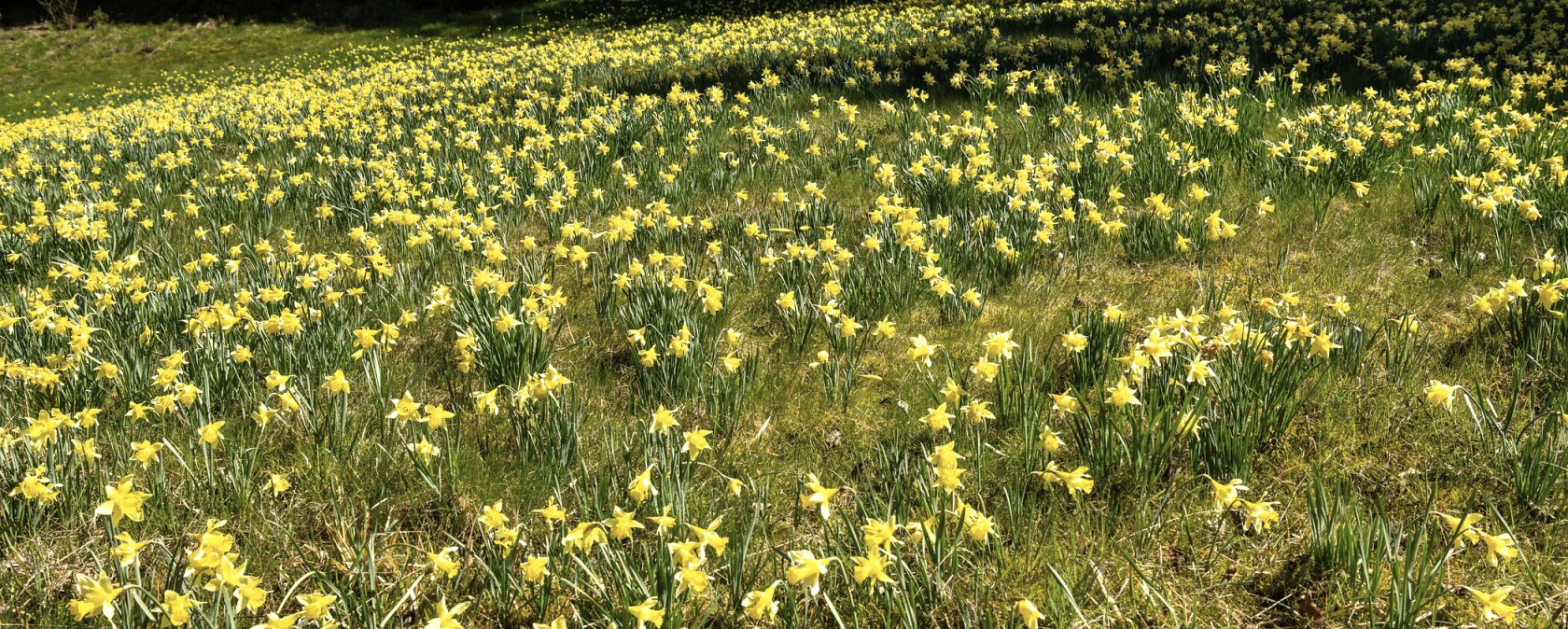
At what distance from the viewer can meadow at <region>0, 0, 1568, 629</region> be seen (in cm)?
181

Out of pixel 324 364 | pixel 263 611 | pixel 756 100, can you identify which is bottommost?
pixel 263 611

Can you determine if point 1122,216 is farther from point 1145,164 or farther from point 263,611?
point 263,611

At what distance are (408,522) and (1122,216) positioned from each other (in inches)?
139

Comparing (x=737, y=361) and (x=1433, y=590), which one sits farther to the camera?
(x=737, y=361)

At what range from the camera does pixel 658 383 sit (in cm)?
279

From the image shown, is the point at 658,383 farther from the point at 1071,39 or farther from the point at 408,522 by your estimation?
the point at 1071,39

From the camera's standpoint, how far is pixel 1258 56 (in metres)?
7.01

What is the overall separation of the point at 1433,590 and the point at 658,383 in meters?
2.09

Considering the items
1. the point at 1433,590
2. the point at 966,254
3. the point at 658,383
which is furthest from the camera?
the point at 966,254

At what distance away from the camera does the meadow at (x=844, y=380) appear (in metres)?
1.81

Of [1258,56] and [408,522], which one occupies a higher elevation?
[1258,56]

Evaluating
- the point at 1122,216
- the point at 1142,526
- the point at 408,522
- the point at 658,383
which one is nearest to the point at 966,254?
the point at 1122,216

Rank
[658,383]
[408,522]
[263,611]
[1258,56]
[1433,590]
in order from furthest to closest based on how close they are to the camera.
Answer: [1258,56]
[658,383]
[408,522]
[263,611]
[1433,590]

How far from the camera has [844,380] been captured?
2771mm
